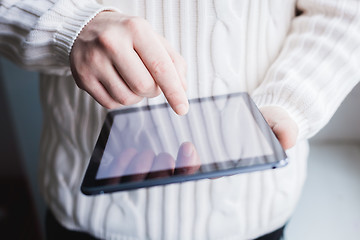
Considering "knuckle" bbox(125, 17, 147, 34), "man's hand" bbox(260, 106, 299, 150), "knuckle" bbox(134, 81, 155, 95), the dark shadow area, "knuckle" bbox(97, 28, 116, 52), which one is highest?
"knuckle" bbox(125, 17, 147, 34)

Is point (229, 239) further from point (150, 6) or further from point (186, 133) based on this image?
point (150, 6)

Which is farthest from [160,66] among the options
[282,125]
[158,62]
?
[282,125]

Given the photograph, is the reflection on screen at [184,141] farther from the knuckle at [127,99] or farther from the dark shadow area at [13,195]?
the dark shadow area at [13,195]

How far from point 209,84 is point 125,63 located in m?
0.15

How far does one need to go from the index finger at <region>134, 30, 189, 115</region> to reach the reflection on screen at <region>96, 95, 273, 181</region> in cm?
7

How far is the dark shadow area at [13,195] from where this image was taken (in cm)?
92

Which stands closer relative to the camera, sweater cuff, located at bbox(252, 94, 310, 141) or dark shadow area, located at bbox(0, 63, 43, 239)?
sweater cuff, located at bbox(252, 94, 310, 141)

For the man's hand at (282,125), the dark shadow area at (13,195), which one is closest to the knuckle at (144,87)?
the man's hand at (282,125)

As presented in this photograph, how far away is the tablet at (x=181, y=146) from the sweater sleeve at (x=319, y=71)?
4 centimetres

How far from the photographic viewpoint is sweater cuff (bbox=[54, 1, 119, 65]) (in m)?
0.32

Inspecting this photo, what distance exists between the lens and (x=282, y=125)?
34 cm

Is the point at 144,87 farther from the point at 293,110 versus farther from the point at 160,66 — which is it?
the point at 293,110

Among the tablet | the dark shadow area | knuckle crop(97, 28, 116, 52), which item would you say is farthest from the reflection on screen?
the dark shadow area

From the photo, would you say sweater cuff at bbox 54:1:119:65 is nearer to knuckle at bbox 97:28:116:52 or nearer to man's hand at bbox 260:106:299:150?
knuckle at bbox 97:28:116:52
